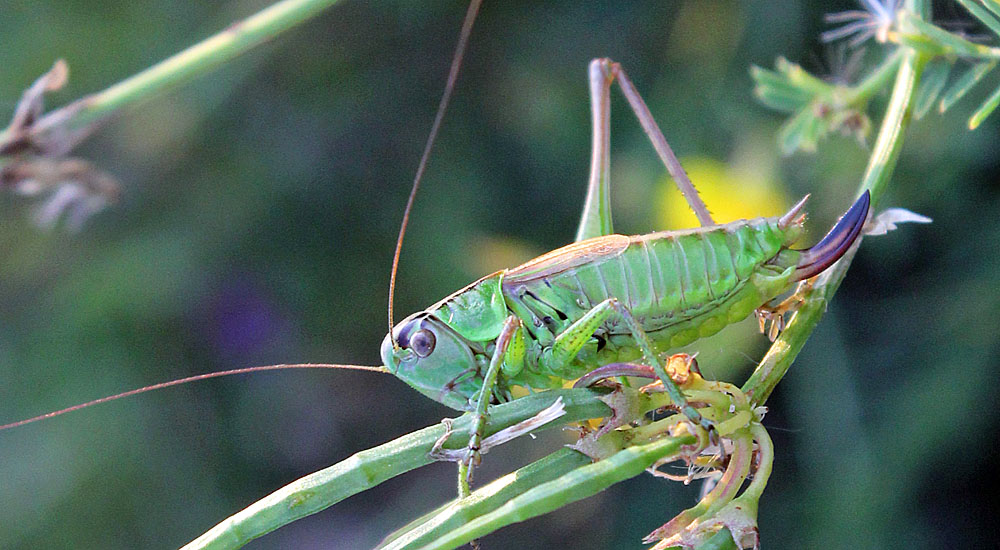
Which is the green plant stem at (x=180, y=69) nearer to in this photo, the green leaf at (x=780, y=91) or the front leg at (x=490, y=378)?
the front leg at (x=490, y=378)

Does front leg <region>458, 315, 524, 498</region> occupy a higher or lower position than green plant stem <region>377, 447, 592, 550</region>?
higher

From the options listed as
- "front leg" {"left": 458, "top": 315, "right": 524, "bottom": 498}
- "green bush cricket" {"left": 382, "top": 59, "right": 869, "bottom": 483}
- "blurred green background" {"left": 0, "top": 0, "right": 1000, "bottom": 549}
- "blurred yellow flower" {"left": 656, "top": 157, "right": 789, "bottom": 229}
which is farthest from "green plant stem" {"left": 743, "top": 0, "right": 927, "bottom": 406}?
"blurred green background" {"left": 0, "top": 0, "right": 1000, "bottom": 549}

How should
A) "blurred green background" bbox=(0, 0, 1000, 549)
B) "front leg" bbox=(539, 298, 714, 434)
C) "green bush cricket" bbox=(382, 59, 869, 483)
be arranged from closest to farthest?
"front leg" bbox=(539, 298, 714, 434) → "green bush cricket" bbox=(382, 59, 869, 483) → "blurred green background" bbox=(0, 0, 1000, 549)

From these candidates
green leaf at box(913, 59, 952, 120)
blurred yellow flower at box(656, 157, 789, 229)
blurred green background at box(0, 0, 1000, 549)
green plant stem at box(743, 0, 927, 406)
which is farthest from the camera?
blurred green background at box(0, 0, 1000, 549)

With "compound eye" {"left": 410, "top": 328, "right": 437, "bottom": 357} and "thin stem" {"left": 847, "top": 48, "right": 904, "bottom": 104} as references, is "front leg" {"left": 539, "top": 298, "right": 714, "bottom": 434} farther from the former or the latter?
"thin stem" {"left": 847, "top": 48, "right": 904, "bottom": 104}

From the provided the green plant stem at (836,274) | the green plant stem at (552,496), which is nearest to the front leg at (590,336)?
the green plant stem at (836,274)

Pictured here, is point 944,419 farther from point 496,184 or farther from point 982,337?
point 496,184

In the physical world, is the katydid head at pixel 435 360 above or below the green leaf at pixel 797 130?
below

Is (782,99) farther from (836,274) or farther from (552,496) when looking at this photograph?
(552,496)

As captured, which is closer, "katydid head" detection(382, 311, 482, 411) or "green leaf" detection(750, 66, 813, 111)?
"katydid head" detection(382, 311, 482, 411)
